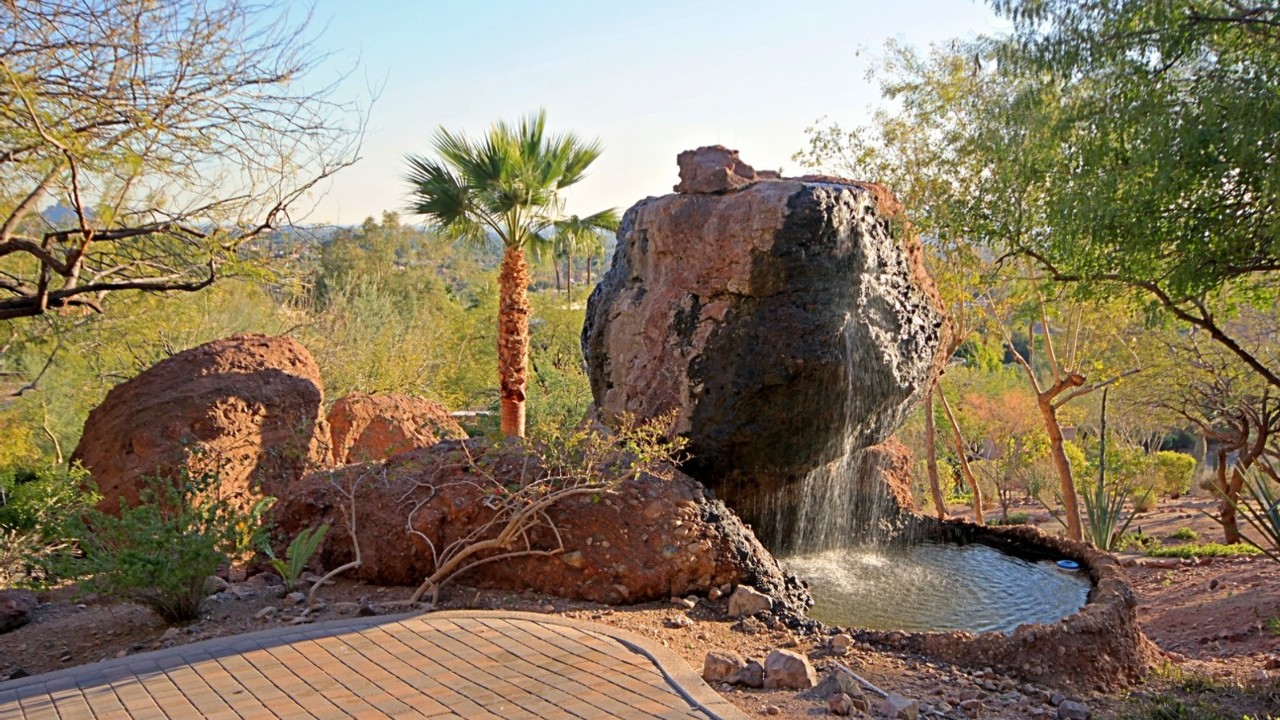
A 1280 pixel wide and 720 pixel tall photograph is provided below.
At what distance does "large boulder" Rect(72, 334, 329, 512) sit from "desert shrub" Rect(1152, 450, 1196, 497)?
2068cm

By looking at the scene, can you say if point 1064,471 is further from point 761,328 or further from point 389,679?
point 389,679

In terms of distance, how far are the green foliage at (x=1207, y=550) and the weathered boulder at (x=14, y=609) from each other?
1247 cm

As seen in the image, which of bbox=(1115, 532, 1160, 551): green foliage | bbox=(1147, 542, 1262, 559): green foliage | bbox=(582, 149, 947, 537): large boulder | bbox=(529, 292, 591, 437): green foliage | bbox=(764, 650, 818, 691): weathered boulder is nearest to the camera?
bbox=(764, 650, 818, 691): weathered boulder

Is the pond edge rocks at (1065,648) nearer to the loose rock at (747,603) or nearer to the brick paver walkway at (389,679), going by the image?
the loose rock at (747,603)

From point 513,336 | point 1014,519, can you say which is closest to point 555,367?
point 513,336

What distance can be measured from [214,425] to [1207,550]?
11.8m

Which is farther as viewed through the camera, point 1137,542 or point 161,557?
point 1137,542

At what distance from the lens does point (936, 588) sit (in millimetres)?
8422

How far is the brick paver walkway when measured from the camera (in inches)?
181

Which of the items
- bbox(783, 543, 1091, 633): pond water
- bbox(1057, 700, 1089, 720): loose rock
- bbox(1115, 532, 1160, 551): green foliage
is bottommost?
bbox(1115, 532, 1160, 551): green foliage

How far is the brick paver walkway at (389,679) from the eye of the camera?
15.1ft

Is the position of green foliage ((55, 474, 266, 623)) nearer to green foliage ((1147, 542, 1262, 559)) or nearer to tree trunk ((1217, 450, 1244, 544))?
green foliage ((1147, 542, 1262, 559))

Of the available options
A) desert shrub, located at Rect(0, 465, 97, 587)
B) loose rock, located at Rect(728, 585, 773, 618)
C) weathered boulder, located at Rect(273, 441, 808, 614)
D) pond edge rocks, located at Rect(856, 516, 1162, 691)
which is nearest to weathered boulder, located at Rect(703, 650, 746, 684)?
loose rock, located at Rect(728, 585, 773, 618)

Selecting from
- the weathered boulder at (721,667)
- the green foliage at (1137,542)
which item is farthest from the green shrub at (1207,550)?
the weathered boulder at (721,667)
